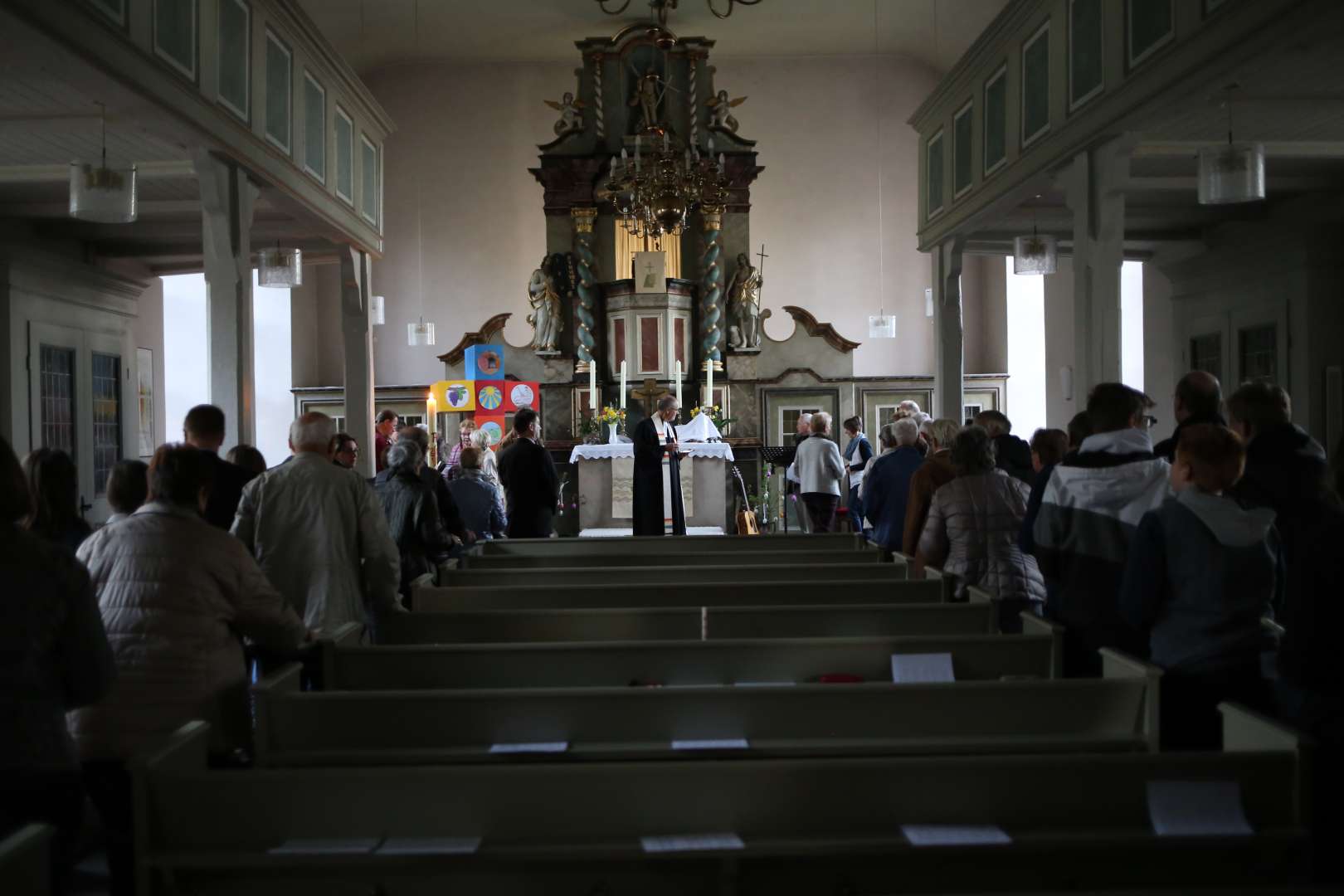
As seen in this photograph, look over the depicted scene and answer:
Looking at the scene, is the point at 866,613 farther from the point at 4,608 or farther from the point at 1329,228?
the point at 1329,228

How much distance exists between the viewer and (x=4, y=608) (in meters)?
2.42

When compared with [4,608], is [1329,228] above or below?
above

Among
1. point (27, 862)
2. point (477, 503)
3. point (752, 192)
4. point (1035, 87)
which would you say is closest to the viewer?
point (27, 862)

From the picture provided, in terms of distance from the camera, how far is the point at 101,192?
239 inches

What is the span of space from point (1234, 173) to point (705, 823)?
488 cm

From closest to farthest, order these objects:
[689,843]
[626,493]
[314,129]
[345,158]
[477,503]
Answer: [689,843] → [477,503] → [314,129] → [345,158] → [626,493]

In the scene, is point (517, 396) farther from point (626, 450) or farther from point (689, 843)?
point (689, 843)

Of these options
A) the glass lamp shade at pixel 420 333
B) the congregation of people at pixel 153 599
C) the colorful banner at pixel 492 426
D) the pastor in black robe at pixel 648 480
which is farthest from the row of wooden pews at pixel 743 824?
the glass lamp shade at pixel 420 333

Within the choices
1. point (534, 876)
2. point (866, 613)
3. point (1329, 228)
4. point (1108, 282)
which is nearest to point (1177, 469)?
point (866, 613)

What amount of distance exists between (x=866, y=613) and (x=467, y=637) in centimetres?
151

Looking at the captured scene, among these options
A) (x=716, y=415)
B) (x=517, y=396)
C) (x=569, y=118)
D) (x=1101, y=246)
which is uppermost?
(x=569, y=118)

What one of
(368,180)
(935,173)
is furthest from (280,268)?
(935,173)

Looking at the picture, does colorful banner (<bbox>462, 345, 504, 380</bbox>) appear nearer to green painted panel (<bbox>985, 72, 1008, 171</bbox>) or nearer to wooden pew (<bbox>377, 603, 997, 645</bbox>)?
green painted panel (<bbox>985, 72, 1008, 171</bbox>)

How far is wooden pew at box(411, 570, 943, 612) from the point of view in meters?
5.09
